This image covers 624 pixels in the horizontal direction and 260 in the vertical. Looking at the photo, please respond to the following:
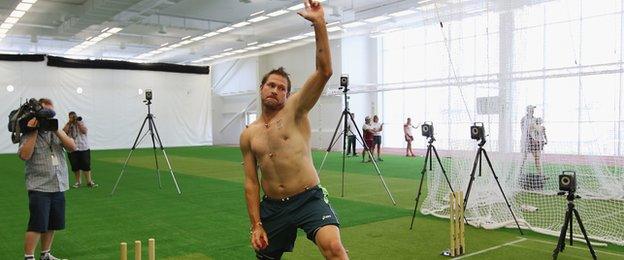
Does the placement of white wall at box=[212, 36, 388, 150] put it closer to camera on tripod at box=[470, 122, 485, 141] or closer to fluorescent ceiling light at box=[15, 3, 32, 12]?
fluorescent ceiling light at box=[15, 3, 32, 12]

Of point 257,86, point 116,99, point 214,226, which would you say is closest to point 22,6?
point 116,99

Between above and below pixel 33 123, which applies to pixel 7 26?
above

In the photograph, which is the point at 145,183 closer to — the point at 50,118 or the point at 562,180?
the point at 50,118

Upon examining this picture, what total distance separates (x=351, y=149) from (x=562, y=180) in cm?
1684

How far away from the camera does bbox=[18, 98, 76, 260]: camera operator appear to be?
15.9ft

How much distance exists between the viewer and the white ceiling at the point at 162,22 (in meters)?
18.0

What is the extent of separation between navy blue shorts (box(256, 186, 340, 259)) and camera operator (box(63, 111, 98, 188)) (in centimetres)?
843

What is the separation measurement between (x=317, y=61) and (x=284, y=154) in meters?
0.65

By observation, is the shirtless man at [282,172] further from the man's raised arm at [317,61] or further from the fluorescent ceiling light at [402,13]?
the fluorescent ceiling light at [402,13]

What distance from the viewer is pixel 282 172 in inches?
130

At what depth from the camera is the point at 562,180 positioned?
5.15 m

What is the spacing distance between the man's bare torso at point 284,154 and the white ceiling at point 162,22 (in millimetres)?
11698

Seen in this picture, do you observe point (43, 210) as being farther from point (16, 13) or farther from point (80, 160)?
point (16, 13)

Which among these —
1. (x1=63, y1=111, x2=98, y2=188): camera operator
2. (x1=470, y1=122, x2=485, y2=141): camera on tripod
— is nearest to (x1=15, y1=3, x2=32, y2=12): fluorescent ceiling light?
(x1=63, y1=111, x2=98, y2=188): camera operator
